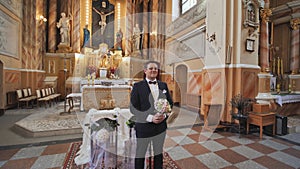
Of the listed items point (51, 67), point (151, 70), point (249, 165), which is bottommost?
point (249, 165)

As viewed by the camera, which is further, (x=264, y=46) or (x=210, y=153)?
(x=264, y=46)

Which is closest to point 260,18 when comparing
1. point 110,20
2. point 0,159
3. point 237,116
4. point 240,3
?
point 240,3

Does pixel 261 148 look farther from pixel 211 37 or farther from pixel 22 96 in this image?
pixel 22 96

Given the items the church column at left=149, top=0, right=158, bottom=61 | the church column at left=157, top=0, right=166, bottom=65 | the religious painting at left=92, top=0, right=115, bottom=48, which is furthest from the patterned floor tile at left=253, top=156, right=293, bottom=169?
the religious painting at left=92, top=0, right=115, bottom=48

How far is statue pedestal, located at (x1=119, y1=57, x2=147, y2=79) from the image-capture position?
420 inches

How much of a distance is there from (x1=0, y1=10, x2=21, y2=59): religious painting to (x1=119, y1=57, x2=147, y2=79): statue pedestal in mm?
5524

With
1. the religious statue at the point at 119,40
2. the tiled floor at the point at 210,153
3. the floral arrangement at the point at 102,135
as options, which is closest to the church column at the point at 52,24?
the religious statue at the point at 119,40

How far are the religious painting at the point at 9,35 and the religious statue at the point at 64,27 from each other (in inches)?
107

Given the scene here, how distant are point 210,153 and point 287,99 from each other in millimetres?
4534

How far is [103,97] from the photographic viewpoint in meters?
6.41

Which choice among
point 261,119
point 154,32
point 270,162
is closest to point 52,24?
point 154,32

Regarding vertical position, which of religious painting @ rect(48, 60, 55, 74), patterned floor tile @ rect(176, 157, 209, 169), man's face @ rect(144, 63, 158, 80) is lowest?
patterned floor tile @ rect(176, 157, 209, 169)

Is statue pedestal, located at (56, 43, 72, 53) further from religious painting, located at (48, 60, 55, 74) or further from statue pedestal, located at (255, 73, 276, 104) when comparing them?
statue pedestal, located at (255, 73, 276, 104)

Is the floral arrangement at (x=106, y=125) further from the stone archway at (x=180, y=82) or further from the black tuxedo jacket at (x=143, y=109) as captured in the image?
the stone archway at (x=180, y=82)
